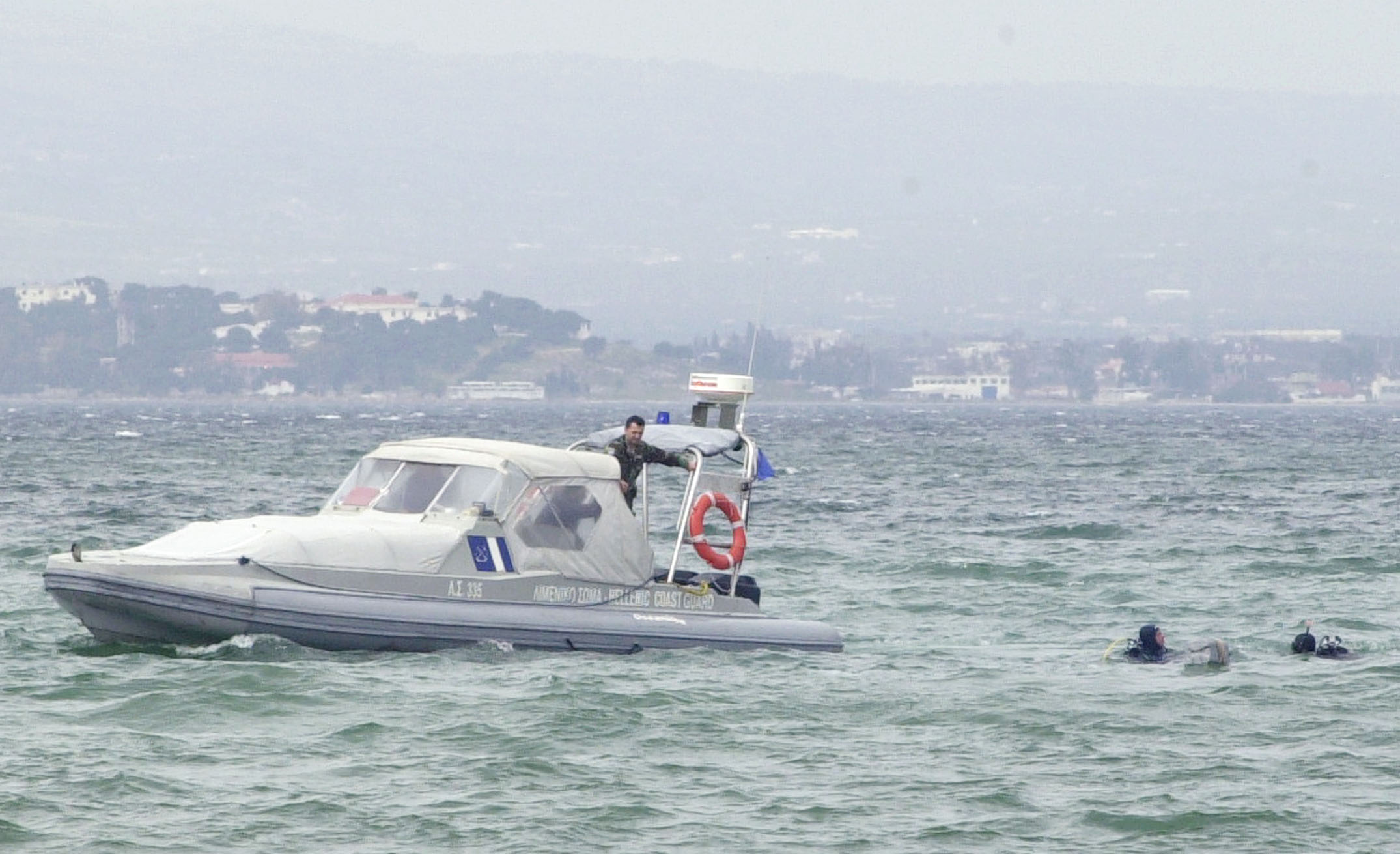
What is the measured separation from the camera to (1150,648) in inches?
822

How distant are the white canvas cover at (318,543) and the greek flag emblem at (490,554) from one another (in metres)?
0.22

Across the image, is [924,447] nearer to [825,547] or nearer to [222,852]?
[825,547]

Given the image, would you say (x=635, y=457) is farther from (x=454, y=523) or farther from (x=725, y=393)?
(x=454, y=523)

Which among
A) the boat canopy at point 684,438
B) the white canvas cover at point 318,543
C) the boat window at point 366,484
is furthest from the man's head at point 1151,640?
the boat window at point 366,484

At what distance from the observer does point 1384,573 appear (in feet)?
103

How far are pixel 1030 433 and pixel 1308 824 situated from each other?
4384 inches

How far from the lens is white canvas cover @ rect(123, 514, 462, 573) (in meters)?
19.2

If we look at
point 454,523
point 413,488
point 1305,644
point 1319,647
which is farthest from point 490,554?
point 1319,647

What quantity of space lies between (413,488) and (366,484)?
0.57 metres

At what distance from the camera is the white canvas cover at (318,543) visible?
1923 cm

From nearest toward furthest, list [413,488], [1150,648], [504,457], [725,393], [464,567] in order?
1. [464,567]
2. [504,457]
3. [413,488]
4. [1150,648]
5. [725,393]

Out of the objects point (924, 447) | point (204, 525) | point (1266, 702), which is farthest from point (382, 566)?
point (924, 447)

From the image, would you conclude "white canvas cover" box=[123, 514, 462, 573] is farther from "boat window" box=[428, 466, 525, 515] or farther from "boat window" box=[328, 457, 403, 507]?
"boat window" box=[328, 457, 403, 507]

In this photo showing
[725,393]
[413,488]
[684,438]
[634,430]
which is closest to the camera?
[413,488]
